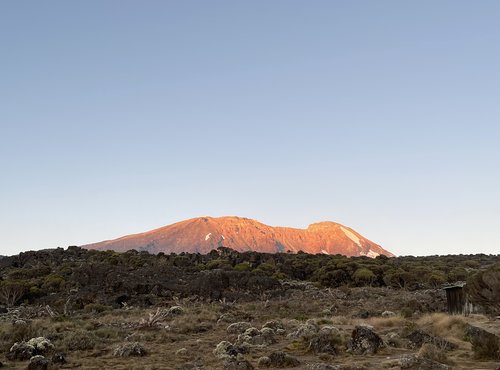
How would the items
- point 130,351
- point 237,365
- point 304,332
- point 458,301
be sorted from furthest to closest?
point 458,301, point 304,332, point 130,351, point 237,365

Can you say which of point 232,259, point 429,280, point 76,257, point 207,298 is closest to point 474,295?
point 207,298

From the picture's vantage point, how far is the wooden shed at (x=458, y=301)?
1049 inches

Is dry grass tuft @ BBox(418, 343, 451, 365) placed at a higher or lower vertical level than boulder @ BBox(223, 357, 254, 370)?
higher

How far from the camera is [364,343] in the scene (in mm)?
16969

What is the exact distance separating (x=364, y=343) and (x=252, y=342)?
5.29m

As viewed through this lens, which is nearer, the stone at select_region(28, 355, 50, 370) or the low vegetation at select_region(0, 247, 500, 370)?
the stone at select_region(28, 355, 50, 370)

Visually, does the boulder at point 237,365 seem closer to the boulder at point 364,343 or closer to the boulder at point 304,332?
the boulder at point 364,343

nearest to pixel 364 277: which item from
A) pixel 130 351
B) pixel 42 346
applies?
pixel 130 351

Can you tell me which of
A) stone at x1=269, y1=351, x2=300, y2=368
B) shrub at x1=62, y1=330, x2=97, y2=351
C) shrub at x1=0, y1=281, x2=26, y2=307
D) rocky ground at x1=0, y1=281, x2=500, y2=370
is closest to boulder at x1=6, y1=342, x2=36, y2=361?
rocky ground at x1=0, y1=281, x2=500, y2=370

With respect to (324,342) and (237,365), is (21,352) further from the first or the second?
(324,342)

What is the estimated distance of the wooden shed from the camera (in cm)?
2664

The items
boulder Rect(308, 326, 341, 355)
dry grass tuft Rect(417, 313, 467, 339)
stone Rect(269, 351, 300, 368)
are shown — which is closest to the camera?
stone Rect(269, 351, 300, 368)

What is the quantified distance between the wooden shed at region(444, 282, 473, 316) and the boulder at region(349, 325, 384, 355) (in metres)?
11.9

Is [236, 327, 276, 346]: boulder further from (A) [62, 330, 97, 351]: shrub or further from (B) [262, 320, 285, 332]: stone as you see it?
(A) [62, 330, 97, 351]: shrub
